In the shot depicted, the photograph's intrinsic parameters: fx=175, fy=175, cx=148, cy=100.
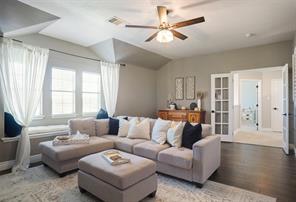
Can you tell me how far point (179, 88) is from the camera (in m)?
6.60

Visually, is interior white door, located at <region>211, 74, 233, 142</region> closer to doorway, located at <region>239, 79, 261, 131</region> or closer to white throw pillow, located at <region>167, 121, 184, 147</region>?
doorway, located at <region>239, 79, 261, 131</region>

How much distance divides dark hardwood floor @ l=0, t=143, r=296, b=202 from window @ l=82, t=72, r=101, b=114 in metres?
2.05

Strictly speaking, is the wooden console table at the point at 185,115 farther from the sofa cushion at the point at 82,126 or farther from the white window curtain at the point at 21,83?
the white window curtain at the point at 21,83

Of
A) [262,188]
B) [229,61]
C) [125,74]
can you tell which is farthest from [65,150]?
[229,61]

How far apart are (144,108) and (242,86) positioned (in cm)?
519

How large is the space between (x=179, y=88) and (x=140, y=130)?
3321 mm

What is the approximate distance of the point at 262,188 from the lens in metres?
2.57

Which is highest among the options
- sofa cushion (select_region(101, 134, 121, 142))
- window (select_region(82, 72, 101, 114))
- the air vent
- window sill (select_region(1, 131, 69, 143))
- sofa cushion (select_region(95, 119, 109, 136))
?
the air vent

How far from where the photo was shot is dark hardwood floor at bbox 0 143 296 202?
8.36 feet

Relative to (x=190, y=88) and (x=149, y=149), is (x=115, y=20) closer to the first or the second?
(x=149, y=149)

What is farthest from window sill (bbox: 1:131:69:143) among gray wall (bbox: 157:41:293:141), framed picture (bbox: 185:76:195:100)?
framed picture (bbox: 185:76:195:100)

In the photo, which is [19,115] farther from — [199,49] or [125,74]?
[199,49]

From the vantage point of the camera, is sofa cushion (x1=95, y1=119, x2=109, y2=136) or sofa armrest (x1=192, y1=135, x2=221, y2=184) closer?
sofa armrest (x1=192, y1=135, x2=221, y2=184)

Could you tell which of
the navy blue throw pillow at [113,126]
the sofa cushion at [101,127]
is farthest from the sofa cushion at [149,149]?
the sofa cushion at [101,127]
